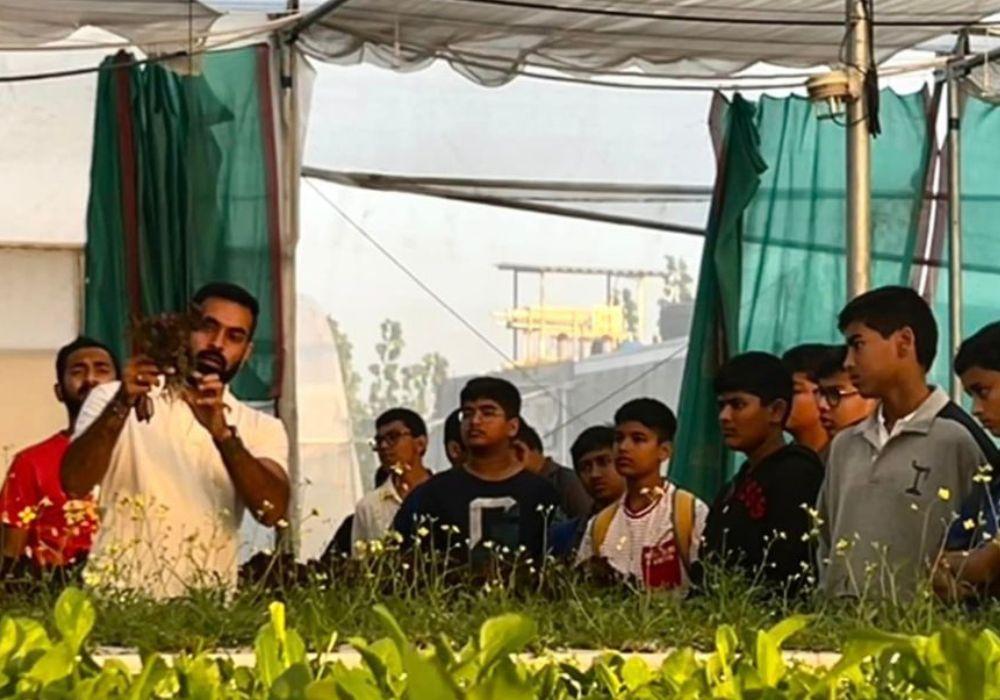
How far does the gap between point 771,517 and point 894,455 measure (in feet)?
0.99

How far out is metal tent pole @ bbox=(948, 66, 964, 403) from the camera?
7.11 meters

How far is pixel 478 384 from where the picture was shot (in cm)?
545

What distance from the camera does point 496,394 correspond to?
5.38 metres

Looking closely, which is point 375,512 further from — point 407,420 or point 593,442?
point 593,442

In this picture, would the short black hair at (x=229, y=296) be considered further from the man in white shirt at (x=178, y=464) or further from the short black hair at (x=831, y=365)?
the short black hair at (x=831, y=365)

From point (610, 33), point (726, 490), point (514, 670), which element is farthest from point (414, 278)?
point (514, 670)

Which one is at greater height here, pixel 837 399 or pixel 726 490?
pixel 837 399

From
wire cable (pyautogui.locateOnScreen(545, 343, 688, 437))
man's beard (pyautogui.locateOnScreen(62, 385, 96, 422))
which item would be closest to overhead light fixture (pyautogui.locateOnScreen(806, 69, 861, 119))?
man's beard (pyautogui.locateOnScreen(62, 385, 96, 422))

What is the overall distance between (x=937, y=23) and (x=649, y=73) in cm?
100

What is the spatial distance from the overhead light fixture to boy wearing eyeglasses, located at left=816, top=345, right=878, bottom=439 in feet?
2.12

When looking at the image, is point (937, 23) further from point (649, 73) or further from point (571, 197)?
point (571, 197)

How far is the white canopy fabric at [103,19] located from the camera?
5965 millimetres

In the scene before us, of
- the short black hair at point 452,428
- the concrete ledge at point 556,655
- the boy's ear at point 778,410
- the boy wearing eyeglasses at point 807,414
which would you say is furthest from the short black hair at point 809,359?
the concrete ledge at point 556,655

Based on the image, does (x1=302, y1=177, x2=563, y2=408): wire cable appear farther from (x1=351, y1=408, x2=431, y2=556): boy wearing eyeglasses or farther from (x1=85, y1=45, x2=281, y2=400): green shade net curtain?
(x1=351, y1=408, x2=431, y2=556): boy wearing eyeglasses
